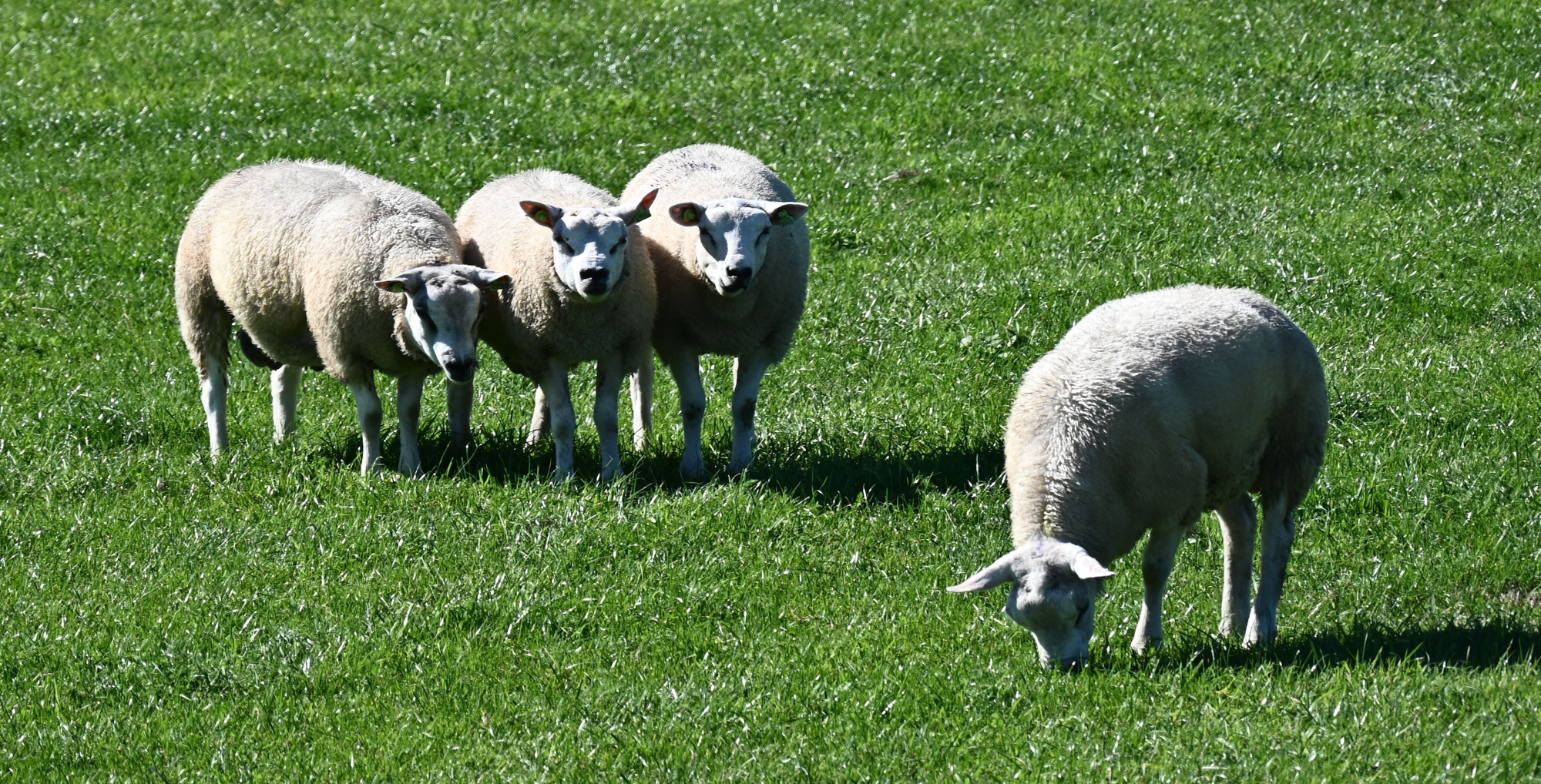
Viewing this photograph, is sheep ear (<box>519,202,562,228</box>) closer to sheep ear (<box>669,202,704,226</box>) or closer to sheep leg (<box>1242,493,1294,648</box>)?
sheep ear (<box>669,202,704,226</box>)

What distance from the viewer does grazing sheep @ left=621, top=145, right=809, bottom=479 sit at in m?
8.01

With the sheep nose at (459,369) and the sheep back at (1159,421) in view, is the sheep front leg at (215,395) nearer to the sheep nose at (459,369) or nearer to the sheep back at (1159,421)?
the sheep nose at (459,369)

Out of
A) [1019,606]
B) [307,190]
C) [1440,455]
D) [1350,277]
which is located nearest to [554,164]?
[307,190]

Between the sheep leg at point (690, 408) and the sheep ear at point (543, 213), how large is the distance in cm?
107

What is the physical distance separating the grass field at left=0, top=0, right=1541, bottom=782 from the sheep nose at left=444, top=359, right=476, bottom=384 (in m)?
0.56

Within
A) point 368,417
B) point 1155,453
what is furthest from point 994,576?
point 368,417

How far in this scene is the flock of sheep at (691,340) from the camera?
5.78m

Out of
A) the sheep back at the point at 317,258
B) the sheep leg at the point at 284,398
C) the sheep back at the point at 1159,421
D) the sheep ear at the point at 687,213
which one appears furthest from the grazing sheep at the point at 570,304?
the sheep back at the point at 1159,421

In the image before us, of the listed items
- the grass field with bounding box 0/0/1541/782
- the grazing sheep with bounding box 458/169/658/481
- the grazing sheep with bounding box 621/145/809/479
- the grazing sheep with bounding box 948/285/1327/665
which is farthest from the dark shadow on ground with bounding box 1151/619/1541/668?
the grazing sheep with bounding box 458/169/658/481

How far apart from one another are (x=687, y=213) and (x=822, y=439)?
1.50 meters

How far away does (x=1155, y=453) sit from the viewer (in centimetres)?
577

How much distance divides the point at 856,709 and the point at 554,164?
9.44 metres

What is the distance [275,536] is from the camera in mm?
7094

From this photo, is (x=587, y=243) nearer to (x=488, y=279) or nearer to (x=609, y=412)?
(x=488, y=279)
